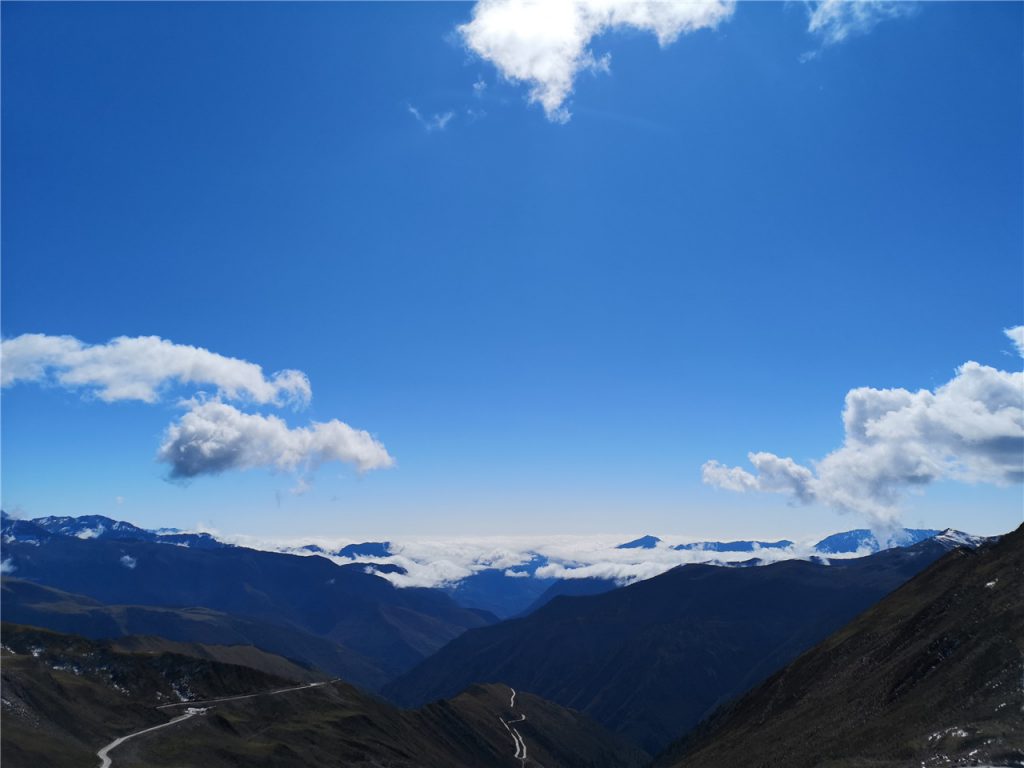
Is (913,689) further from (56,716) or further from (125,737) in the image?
(56,716)

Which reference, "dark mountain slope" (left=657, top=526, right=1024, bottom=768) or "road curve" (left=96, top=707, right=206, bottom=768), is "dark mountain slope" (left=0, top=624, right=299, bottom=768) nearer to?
"road curve" (left=96, top=707, right=206, bottom=768)

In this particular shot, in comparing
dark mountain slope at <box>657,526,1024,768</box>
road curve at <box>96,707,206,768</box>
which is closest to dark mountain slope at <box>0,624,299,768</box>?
road curve at <box>96,707,206,768</box>

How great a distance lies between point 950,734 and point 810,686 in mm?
91132

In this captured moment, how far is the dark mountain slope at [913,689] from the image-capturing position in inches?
3366

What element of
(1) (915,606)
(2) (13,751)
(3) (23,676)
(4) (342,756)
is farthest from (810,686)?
(3) (23,676)

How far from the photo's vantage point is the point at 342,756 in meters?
186

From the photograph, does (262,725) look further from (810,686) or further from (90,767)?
(810,686)

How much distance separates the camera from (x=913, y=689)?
4710 inches

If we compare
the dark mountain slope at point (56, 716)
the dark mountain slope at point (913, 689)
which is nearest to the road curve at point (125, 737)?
the dark mountain slope at point (56, 716)

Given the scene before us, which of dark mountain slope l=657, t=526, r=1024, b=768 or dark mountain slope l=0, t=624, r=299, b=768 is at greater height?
dark mountain slope l=657, t=526, r=1024, b=768

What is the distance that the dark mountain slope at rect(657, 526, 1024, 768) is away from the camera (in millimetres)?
85500

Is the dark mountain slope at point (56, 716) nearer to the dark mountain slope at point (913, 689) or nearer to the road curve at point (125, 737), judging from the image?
the road curve at point (125, 737)

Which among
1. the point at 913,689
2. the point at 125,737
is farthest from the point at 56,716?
the point at 913,689

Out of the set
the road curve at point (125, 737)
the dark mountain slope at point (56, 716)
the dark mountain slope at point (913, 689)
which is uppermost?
the dark mountain slope at point (913, 689)
